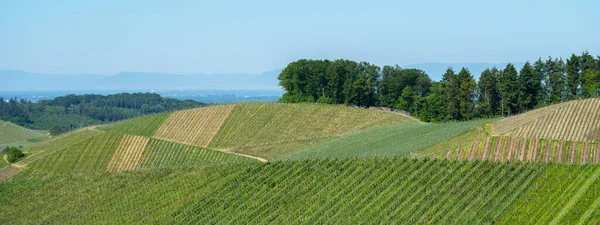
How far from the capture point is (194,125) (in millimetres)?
85250

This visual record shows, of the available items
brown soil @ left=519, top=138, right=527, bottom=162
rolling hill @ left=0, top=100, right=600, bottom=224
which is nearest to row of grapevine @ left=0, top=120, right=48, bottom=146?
rolling hill @ left=0, top=100, right=600, bottom=224

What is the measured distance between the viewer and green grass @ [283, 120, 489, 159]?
55.8 m

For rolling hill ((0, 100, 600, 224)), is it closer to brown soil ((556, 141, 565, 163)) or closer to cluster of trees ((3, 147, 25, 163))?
brown soil ((556, 141, 565, 163))

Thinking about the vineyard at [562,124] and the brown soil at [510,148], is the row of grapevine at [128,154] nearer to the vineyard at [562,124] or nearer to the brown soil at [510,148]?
the vineyard at [562,124]

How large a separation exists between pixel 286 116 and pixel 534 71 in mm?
31641

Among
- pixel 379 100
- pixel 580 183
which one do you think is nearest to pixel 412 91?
pixel 379 100

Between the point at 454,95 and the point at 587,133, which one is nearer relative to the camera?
the point at 587,133

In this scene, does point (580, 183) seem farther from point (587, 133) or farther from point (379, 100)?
point (379, 100)

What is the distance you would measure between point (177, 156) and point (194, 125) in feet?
43.3

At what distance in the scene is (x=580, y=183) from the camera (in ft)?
134

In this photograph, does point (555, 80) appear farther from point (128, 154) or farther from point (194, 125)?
point (128, 154)

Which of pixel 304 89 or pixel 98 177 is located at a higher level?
pixel 304 89

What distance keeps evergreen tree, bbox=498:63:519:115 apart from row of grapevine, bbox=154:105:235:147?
35.8m

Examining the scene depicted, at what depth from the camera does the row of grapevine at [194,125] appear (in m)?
80.0
